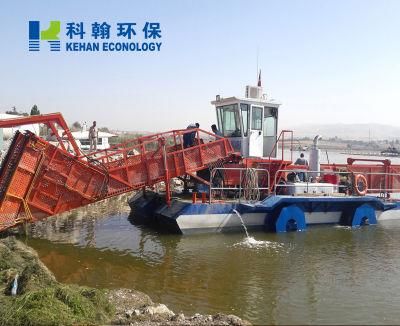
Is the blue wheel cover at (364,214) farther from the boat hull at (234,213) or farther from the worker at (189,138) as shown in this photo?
the worker at (189,138)

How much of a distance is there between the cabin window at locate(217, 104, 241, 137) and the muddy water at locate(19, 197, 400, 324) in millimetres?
3518

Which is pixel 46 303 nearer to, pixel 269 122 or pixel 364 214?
pixel 269 122

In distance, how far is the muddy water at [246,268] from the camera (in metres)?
6.98

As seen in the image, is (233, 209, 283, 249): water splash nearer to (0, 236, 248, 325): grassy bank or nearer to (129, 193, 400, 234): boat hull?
(129, 193, 400, 234): boat hull

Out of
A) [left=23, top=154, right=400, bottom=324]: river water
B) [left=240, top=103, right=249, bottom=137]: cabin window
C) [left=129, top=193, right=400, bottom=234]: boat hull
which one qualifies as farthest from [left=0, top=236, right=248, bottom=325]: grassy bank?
[left=240, top=103, right=249, bottom=137]: cabin window

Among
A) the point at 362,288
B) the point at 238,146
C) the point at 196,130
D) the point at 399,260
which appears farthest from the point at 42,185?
the point at 399,260

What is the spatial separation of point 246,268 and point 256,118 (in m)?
6.09

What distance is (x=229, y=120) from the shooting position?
1393 centimetres

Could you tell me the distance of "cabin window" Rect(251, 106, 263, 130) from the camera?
44.6 ft

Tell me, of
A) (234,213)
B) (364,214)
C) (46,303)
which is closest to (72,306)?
(46,303)

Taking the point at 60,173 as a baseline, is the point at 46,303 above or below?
below

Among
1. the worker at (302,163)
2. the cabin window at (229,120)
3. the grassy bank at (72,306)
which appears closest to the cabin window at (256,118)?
the cabin window at (229,120)

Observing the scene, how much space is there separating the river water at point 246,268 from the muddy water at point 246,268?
2cm

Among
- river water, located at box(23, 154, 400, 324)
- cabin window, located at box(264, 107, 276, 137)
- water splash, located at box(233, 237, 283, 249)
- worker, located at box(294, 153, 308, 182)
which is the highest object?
cabin window, located at box(264, 107, 276, 137)
